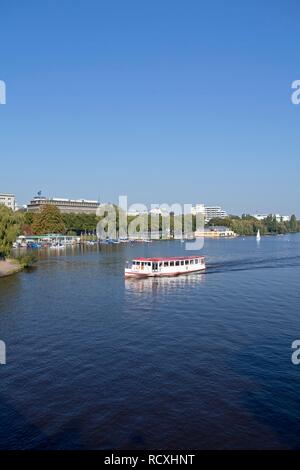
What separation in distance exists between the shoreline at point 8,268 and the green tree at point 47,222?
89.3m

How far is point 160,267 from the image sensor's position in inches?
2876

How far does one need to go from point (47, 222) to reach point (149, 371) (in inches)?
6057

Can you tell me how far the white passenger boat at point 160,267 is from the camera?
232 ft

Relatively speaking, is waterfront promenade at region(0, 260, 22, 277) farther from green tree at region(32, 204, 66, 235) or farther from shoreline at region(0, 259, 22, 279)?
green tree at region(32, 204, 66, 235)

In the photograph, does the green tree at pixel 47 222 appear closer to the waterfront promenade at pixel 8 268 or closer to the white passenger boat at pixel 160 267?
the waterfront promenade at pixel 8 268

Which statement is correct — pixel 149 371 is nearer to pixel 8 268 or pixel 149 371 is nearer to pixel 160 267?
pixel 160 267

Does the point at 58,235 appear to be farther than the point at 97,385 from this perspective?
Yes

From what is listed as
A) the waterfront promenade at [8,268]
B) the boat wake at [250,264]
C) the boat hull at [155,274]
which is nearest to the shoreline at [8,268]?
the waterfront promenade at [8,268]

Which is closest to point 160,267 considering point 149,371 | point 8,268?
point 8,268

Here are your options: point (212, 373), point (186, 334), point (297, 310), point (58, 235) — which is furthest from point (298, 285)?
point (58, 235)
